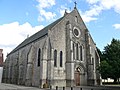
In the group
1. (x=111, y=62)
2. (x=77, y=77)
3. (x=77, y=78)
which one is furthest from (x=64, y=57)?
(x=111, y=62)

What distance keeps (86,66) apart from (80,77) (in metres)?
2.68

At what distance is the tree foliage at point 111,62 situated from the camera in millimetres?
33906

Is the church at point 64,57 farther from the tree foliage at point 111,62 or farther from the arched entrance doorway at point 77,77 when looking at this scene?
the tree foliage at point 111,62

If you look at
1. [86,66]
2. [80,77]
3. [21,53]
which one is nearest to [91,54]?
[86,66]

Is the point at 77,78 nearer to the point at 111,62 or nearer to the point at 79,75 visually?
the point at 79,75

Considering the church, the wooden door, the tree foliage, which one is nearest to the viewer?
the church

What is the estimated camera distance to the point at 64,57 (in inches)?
1422

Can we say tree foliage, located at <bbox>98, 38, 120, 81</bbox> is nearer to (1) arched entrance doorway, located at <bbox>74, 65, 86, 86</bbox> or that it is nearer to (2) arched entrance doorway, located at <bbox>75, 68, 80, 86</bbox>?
(1) arched entrance doorway, located at <bbox>74, 65, 86, 86</bbox>

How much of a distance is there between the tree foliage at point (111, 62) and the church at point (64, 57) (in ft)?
11.1

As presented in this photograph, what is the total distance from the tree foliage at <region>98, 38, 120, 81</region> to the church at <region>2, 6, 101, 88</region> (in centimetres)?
339

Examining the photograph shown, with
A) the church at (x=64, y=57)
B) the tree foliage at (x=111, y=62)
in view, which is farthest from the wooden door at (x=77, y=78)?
the tree foliage at (x=111, y=62)

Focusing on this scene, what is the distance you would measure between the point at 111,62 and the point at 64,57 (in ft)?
29.3

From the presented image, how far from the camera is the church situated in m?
33.8

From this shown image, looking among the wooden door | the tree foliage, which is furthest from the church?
the tree foliage
